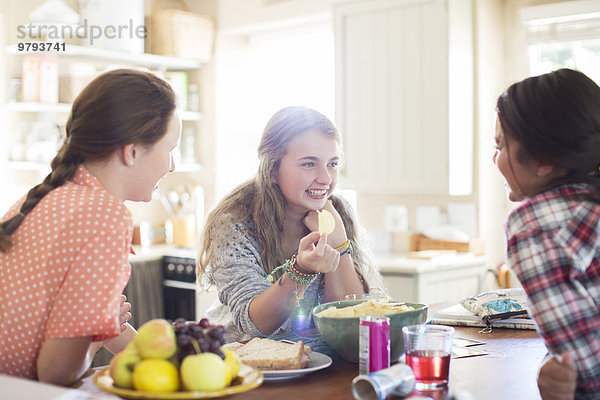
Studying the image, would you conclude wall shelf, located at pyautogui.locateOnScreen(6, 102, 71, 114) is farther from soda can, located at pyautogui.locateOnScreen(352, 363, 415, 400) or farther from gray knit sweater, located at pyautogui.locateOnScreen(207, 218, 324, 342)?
soda can, located at pyautogui.locateOnScreen(352, 363, 415, 400)

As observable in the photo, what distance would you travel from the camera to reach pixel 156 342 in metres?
1.20

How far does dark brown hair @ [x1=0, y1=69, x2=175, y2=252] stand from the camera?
4.82ft

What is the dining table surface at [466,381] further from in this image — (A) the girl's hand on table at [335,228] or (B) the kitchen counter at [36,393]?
(A) the girl's hand on table at [335,228]

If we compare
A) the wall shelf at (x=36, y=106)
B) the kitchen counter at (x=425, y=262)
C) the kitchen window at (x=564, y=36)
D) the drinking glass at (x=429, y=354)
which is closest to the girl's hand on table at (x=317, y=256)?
the drinking glass at (x=429, y=354)

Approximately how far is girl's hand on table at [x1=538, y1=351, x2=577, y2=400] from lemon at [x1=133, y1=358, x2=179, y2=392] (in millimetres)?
686

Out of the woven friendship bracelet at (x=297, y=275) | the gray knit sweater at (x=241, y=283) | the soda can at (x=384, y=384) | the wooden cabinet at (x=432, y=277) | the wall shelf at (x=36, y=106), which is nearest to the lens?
the soda can at (x=384, y=384)

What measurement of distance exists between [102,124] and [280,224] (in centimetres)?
98

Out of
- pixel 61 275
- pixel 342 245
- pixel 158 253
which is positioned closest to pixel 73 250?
pixel 61 275

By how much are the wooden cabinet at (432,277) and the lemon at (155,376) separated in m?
2.46

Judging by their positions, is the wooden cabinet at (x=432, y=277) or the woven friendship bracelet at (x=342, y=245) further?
the wooden cabinet at (x=432, y=277)

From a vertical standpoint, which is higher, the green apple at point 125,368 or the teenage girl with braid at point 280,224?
the teenage girl with braid at point 280,224

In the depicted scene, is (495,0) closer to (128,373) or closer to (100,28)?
(100,28)

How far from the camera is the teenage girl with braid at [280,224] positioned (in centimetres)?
217

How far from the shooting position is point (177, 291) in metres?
4.42
